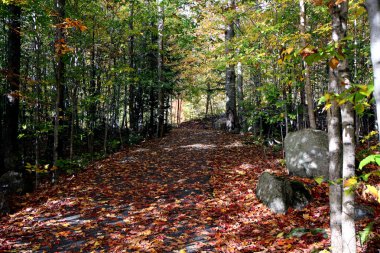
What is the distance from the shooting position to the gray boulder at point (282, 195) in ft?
17.9

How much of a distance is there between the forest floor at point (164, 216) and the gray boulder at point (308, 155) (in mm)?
529

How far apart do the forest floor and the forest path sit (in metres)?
0.02

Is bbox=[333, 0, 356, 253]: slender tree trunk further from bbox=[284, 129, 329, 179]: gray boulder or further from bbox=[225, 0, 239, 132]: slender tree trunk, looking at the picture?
bbox=[225, 0, 239, 132]: slender tree trunk

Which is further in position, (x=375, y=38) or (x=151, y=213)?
(x=151, y=213)

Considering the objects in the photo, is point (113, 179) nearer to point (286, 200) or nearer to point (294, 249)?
point (286, 200)

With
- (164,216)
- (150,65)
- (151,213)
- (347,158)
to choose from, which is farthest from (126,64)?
(347,158)

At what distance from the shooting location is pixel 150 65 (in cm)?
1852

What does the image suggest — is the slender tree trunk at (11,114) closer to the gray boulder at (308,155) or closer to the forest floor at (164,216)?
the forest floor at (164,216)

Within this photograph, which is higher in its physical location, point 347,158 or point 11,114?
point 11,114

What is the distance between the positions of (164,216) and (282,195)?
7.87ft

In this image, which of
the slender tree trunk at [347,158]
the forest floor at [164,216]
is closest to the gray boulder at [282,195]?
the forest floor at [164,216]

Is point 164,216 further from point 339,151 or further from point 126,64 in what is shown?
point 126,64

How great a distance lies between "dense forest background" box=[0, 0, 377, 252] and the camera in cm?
316

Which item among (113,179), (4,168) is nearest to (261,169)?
(113,179)
